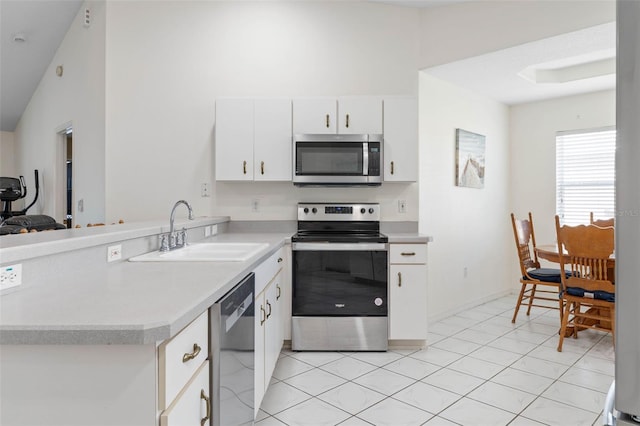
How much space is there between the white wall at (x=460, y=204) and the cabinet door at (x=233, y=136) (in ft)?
5.60

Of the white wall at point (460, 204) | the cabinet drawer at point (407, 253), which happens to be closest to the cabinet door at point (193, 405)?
the cabinet drawer at point (407, 253)

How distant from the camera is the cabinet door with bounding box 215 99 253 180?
324cm

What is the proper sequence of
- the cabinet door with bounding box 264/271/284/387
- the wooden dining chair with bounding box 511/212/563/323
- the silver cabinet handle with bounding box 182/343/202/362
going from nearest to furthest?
the silver cabinet handle with bounding box 182/343/202/362, the cabinet door with bounding box 264/271/284/387, the wooden dining chair with bounding box 511/212/563/323

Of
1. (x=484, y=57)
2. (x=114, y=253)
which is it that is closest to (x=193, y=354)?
(x=114, y=253)

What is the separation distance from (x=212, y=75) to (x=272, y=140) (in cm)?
92

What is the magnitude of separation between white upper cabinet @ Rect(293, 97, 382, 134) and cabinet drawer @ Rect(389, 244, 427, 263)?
1.00 meters

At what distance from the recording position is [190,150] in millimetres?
3516

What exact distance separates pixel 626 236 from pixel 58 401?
1149 millimetres

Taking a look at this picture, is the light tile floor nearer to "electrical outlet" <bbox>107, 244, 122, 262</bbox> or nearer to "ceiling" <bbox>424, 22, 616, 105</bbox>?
"electrical outlet" <bbox>107, 244, 122, 262</bbox>

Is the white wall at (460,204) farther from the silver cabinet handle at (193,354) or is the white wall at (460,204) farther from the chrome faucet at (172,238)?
the silver cabinet handle at (193,354)

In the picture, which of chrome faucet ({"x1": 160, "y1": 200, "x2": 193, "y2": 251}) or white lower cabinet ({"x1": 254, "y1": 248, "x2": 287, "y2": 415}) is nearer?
white lower cabinet ({"x1": 254, "y1": 248, "x2": 287, "y2": 415})

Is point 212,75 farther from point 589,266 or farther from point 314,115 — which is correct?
point 589,266

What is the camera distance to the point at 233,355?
1438 millimetres

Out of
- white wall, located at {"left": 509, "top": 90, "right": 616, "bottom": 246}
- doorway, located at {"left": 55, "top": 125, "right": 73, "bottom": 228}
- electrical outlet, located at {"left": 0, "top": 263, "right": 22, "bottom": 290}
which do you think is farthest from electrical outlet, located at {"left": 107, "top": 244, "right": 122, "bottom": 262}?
white wall, located at {"left": 509, "top": 90, "right": 616, "bottom": 246}
